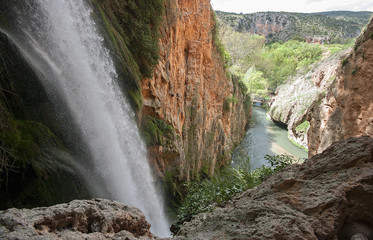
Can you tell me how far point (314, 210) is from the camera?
3332 mm

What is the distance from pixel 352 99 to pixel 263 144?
53.9 feet

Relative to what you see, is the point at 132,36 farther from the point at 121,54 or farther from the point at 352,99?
the point at 352,99

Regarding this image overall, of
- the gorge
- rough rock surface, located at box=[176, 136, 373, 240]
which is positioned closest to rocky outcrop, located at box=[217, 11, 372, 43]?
the gorge

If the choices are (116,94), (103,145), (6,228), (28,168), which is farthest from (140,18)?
(6,228)

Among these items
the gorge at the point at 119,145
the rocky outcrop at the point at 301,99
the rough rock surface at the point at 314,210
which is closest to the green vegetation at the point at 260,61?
the rocky outcrop at the point at 301,99

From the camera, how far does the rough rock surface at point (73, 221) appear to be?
6.57 ft

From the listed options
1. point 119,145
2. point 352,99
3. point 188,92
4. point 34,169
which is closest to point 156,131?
point 119,145

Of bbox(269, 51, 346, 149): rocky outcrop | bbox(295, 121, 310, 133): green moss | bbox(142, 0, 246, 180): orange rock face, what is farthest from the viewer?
bbox(295, 121, 310, 133): green moss

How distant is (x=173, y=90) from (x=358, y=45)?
8.52m

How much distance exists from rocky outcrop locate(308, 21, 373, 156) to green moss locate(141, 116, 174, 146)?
25.5 feet

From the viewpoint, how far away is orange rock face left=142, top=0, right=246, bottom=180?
365 inches

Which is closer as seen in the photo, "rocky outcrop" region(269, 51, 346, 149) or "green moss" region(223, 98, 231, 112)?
"green moss" region(223, 98, 231, 112)

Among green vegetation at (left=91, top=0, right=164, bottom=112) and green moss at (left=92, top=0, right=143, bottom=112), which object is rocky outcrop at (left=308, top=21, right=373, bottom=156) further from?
green moss at (left=92, top=0, right=143, bottom=112)

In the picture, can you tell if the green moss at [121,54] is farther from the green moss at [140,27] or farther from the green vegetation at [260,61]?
the green vegetation at [260,61]
